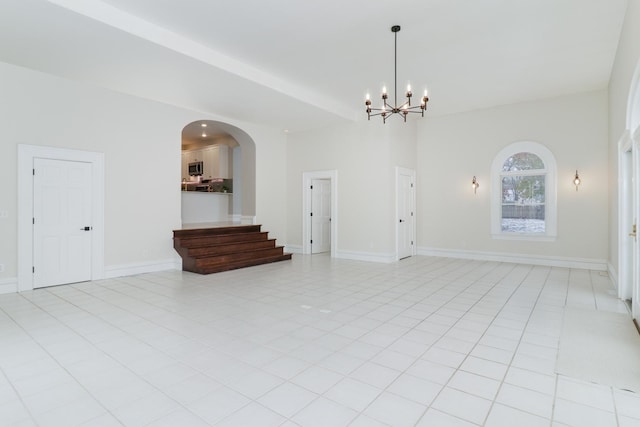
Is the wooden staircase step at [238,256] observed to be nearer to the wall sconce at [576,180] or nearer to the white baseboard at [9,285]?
the white baseboard at [9,285]

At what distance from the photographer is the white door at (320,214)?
8805 mm

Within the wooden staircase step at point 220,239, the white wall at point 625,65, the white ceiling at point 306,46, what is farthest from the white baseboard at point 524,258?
the wooden staircase step at point 220,239

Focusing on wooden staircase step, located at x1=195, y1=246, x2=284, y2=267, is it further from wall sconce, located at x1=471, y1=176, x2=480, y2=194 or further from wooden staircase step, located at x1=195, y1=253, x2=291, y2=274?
wall sconce, located at x1=471, y1=176, x2=480, y2=194

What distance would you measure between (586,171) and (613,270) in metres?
2.00

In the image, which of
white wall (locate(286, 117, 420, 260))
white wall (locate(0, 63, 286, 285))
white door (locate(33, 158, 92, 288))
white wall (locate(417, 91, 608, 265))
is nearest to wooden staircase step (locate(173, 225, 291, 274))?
white wall (locate(0, 63, 286, 285))

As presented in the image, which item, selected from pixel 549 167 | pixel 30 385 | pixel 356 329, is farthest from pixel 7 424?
pixel 549 167

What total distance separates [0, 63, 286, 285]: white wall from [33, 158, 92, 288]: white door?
264 mm

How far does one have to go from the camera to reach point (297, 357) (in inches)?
110

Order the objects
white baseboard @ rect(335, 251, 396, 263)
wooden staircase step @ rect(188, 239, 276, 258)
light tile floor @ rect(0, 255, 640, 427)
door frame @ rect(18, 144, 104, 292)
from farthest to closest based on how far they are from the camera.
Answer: white baseboard @ rect(335, 251, 396, 263) < wooden staircase step @ rect(188, 239, 276, 258) < door frame @ rect(18, 144, 104, 292) < light tile floor @ rect(0, 255, 640, 427)

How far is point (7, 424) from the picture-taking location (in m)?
1.93

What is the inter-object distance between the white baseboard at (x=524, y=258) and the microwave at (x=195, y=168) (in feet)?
23.9

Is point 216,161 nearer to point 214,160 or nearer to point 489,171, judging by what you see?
point 214,160

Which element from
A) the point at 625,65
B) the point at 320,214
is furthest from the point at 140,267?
the point at 625,65

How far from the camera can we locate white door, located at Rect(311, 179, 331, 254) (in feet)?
28.9
